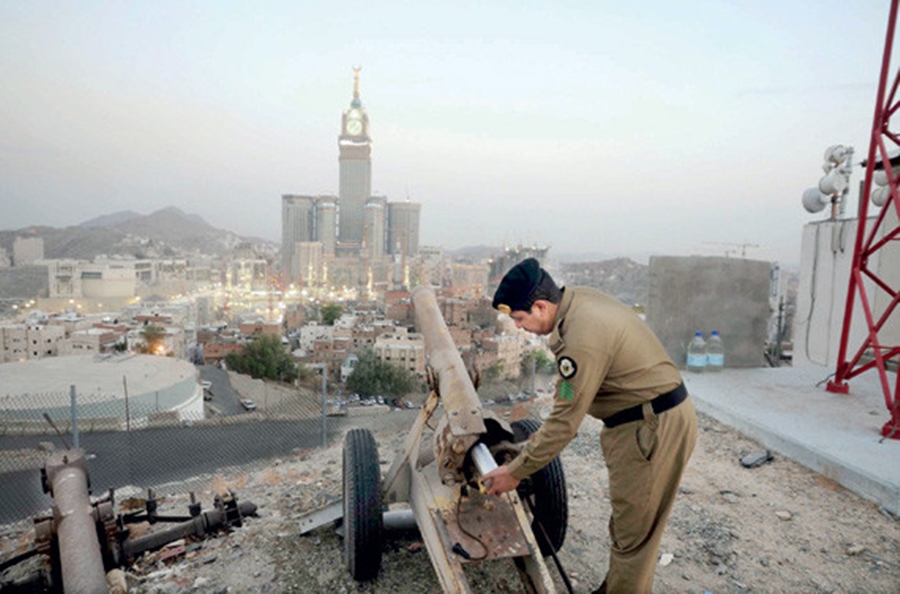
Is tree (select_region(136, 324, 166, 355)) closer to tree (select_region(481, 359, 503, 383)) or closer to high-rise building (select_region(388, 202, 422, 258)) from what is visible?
tree (select_region(481, 359, 503, 383))

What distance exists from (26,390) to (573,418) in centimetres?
2047

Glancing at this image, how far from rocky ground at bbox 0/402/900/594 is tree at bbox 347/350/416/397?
891 inches

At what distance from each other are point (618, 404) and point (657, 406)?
0.17 meters

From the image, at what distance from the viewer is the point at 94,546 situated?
2629 mm

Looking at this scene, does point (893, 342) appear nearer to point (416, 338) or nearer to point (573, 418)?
point (573, 418)

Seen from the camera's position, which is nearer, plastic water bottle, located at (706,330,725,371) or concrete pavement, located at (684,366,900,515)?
concrete pavement, located at (684,366,900,515)

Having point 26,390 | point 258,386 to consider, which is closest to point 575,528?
point 26,390

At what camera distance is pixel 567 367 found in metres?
2.23

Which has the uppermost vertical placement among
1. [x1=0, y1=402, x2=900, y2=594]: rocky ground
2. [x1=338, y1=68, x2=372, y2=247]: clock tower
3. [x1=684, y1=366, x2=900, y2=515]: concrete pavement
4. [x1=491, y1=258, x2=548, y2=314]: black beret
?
[x1=338, y1=68, x2=372, y2=247]: clock tower

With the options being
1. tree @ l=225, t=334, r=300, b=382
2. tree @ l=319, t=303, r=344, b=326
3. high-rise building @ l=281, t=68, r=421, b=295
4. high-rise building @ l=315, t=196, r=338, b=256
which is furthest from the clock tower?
tree @ l=225, t=334, r=300, b=382

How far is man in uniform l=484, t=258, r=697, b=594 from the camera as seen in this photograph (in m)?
2.25

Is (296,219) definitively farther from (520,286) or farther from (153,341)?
(520,286)

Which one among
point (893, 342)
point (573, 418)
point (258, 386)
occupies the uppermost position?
point (573, 418)

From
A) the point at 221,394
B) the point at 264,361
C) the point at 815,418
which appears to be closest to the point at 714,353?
the point at 815,418
